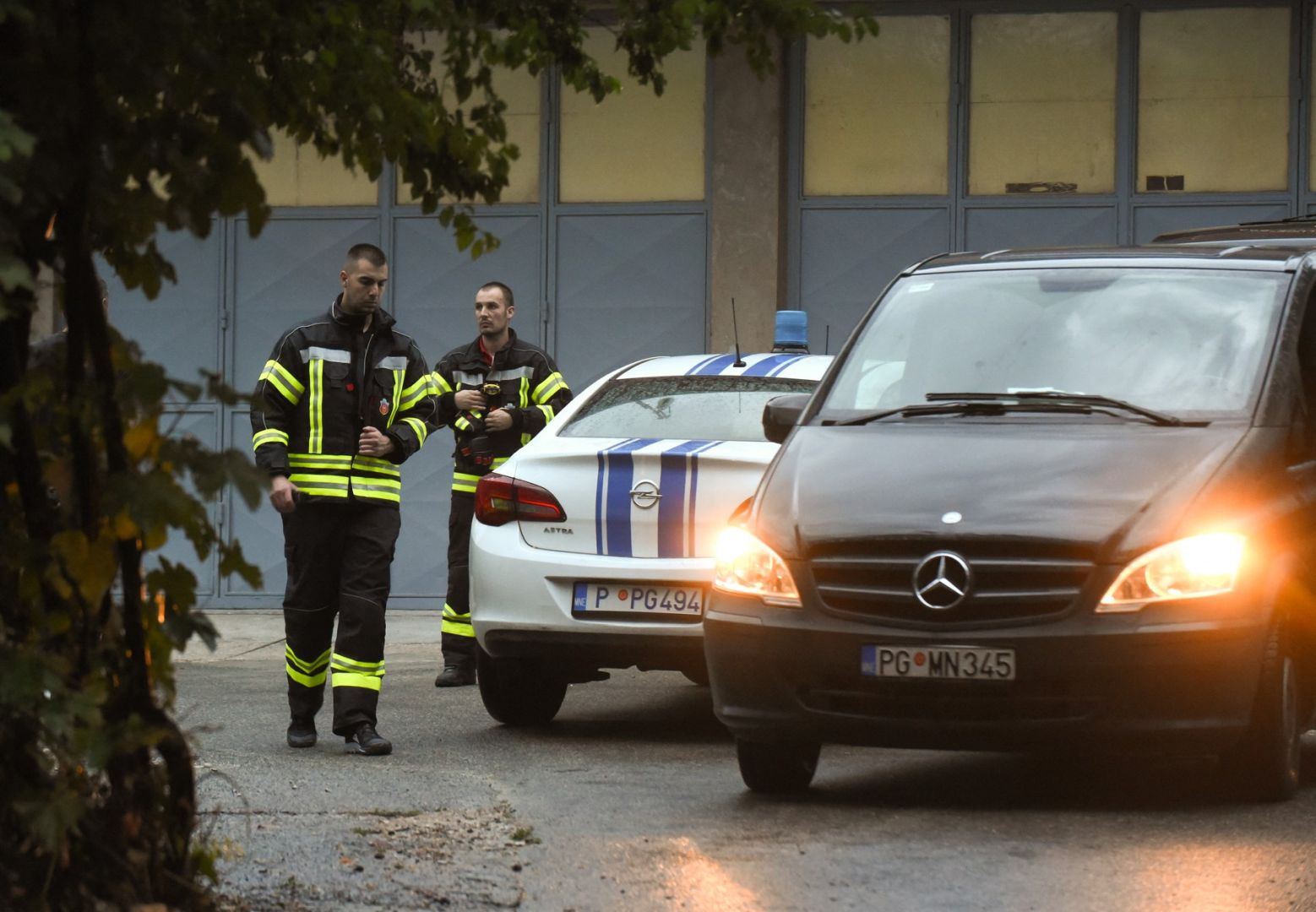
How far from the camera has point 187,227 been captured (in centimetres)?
388

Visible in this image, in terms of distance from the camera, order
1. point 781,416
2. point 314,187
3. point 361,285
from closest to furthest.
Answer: point 781,416, point 361,285, point 314,187

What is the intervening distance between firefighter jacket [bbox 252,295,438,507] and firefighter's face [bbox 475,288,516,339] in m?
2.46

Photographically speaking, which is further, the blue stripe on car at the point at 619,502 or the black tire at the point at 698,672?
the black tire at the point at 698,672

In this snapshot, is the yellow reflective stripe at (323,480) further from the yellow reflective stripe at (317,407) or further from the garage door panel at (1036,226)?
the garage door panel at (1036,226)

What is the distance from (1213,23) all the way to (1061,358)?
9132 mm

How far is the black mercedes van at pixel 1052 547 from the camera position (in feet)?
20.9

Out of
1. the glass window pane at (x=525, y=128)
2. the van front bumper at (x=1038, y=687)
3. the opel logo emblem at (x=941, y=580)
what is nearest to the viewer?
the van front bumper at (x=1038, y=687)

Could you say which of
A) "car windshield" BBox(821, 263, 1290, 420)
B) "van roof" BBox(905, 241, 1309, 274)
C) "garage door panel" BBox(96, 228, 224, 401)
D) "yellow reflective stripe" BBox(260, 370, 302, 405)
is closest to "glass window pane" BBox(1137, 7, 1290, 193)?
"garage door panel" BBox(96, 228, 224, 401)

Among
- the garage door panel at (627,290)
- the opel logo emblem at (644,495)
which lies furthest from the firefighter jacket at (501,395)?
the garage door panel at (627,290)

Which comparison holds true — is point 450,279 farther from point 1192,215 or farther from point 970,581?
point 970,581

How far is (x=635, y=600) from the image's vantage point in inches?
337

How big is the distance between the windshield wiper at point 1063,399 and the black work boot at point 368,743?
252 cm

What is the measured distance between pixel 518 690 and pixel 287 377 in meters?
1.56

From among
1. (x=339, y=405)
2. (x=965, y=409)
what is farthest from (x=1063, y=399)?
(x=339, y=405)
